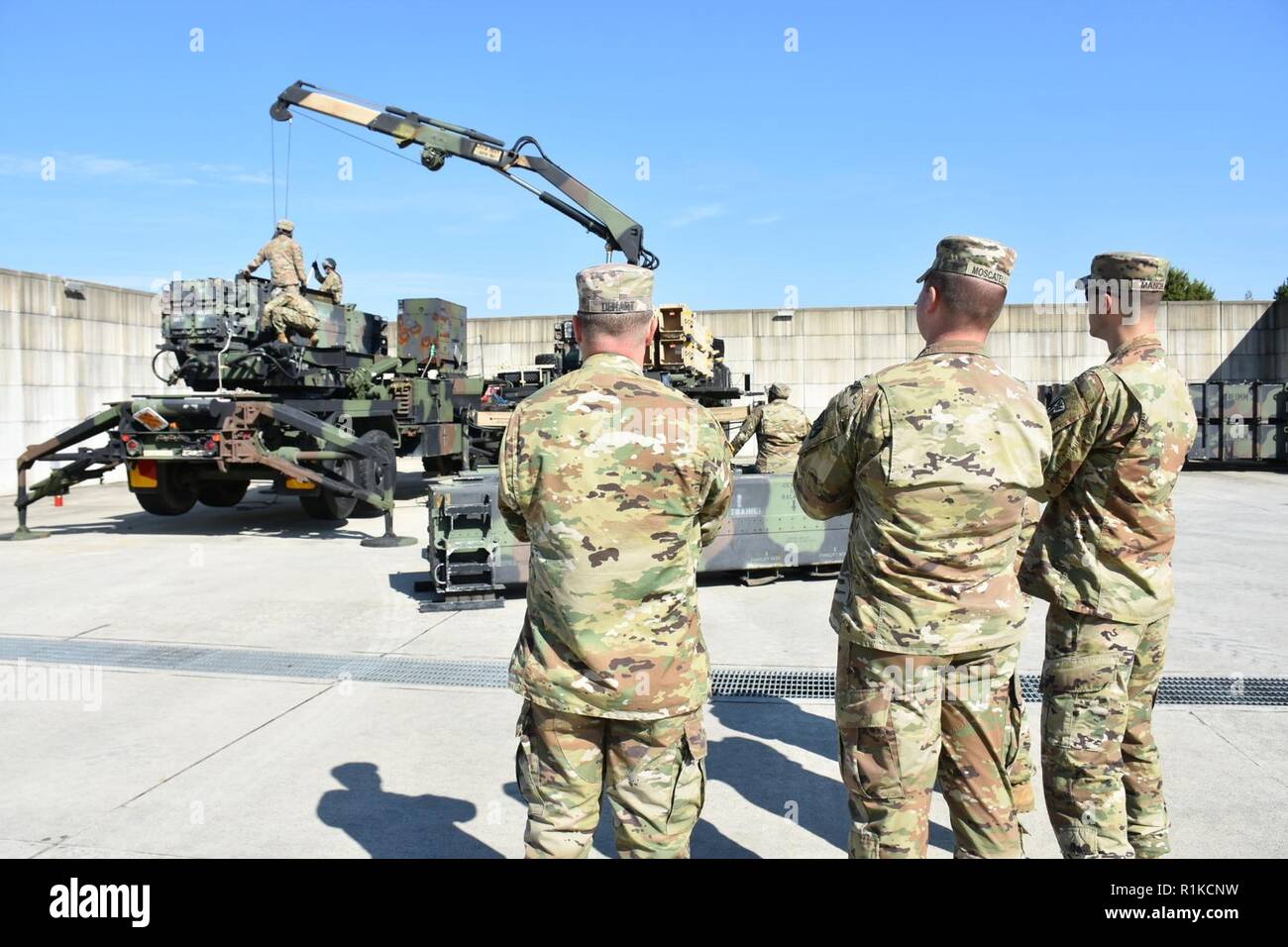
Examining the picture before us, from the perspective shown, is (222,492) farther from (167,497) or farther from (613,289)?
(613,289)

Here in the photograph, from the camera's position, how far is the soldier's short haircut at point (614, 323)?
250cm

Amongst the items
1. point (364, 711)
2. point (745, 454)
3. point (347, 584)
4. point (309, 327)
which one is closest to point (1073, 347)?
point (745, 454)

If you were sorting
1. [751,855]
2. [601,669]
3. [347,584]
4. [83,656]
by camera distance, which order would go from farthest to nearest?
1. [347,584]
2. [83,656]
3. [751,855]
4. [601,669]

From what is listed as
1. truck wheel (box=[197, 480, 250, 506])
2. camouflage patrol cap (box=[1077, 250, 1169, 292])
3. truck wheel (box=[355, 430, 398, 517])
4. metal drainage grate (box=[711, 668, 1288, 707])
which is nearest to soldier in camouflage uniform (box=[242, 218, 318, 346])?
truck wheel (box=[355, 430, 398, 517])

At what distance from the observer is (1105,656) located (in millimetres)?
2920

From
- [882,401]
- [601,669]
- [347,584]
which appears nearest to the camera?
[601,669]

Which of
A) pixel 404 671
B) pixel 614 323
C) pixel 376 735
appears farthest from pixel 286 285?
pixel 614 323

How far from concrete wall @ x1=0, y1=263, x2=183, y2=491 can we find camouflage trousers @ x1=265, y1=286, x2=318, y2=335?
5.49 m

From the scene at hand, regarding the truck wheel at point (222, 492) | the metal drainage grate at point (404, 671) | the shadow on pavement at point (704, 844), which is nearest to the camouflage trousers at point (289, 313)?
the truck wheel at point (222, 492)

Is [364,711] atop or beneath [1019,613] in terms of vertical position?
beneath

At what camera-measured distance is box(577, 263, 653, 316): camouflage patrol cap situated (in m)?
2.48

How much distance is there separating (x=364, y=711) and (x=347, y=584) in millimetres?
3349

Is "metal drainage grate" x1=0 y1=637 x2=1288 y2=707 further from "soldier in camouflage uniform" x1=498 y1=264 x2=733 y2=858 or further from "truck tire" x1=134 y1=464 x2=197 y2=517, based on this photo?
"truck tire" x1=134 y1=464 x2=197 y2=517

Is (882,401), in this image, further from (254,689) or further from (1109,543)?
(254,689)
